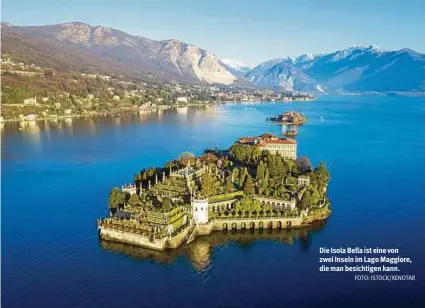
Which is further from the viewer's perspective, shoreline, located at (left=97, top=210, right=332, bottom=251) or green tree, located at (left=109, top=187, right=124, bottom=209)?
green tree, located at (left=109, top=187, right=124, bottom=209)

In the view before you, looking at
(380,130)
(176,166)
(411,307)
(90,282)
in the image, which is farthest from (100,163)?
(380,130)

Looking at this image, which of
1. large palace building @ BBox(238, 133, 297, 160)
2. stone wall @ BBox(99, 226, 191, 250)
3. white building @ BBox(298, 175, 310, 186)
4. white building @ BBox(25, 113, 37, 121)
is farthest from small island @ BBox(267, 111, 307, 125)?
stone wall @ BBox(99, 226, 191, 250)

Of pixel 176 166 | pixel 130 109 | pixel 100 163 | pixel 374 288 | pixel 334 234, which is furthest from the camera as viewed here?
pixel 130 109

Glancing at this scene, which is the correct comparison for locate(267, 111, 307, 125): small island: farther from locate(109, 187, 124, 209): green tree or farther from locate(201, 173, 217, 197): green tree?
locate(109, 187, 124, 209): green tree

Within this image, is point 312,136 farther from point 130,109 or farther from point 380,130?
point 130,109

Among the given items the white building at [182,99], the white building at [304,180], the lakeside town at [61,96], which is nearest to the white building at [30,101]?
the lakeside town at [61,96]

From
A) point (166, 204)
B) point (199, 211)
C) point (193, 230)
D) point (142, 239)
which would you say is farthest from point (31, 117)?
point (142, 239)
